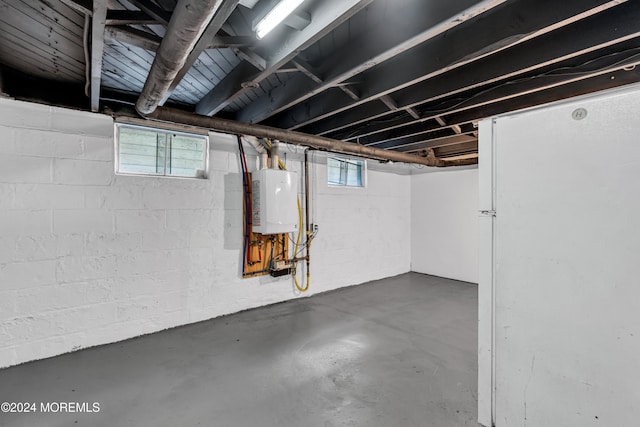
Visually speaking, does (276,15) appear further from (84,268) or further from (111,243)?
(84,268)

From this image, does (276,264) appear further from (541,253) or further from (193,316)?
(541,253)

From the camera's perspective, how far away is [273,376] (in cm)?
204

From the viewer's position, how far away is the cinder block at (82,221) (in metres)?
2.30

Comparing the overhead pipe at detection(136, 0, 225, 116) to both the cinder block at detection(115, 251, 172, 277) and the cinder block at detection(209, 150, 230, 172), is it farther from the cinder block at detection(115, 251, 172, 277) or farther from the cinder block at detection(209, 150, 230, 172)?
the cinder block at detection(115, 251, 172, 277)

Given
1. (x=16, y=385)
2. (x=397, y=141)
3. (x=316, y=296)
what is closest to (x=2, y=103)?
(x=16, y=385)

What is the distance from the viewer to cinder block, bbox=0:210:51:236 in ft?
6.98

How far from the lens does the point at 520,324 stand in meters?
1.26

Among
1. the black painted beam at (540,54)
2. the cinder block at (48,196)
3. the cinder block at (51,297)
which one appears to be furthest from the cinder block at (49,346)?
the black painted beam at (540,54)

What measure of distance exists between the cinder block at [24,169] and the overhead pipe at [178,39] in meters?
1.16

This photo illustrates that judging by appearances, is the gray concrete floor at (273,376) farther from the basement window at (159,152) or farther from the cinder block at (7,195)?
the basement window at (159,152)

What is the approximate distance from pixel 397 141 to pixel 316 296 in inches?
96.5

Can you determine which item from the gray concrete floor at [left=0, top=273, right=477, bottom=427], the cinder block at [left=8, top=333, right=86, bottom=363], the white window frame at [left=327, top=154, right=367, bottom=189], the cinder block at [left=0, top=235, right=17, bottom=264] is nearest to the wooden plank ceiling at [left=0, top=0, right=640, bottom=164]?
the cinder block at [left=0, top=235, right=17, bottom=264]

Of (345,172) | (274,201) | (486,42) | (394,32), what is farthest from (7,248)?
(345,172)

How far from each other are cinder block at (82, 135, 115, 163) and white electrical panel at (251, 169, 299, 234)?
129cm
